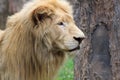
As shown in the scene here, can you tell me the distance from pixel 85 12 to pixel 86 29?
0.83 ft

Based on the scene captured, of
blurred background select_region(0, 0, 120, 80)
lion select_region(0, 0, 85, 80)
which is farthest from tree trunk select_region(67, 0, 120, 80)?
lion select_region(0, 0, 85, 80)

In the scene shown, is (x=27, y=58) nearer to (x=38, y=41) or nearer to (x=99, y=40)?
(x=38, y=41)

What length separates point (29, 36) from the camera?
5629 mm

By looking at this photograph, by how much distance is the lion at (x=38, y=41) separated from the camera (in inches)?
216

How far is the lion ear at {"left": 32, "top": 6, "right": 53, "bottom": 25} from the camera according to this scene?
5.54 meters

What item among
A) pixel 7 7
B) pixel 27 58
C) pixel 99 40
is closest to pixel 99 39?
pixel 99 40

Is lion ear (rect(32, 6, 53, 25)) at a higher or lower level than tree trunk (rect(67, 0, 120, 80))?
higher

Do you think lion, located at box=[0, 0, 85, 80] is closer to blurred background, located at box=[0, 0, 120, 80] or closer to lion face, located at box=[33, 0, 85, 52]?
lion face, located at box=[33, 0, 85, 52]

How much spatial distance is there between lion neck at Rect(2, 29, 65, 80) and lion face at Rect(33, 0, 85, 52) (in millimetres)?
136

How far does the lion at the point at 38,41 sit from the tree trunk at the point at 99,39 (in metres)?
1.26

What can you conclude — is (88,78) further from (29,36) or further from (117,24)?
(29,36)

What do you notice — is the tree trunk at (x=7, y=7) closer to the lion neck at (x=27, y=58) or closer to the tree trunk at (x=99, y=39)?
the tree trunk at (x=99, y=39)

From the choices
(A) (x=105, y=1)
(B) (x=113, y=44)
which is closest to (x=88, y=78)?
(B) (x=113, y=44)

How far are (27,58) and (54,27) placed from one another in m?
0.54
